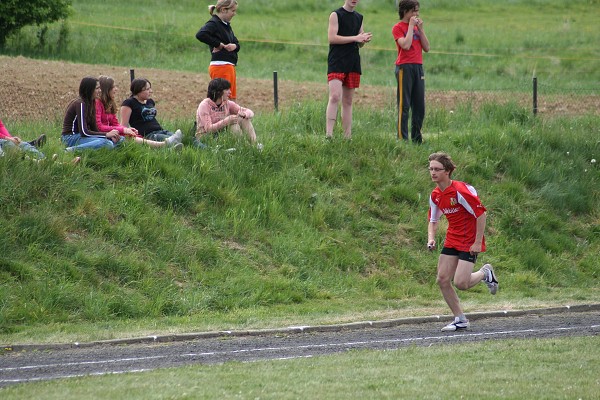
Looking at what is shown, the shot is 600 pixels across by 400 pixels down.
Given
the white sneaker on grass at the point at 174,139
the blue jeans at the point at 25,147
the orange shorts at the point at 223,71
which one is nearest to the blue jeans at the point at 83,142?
the blue jeans at the point at 25,147

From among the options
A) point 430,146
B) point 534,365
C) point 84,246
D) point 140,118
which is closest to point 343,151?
point 430,146

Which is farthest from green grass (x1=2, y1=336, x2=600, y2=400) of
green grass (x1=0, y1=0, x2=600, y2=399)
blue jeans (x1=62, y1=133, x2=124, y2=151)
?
blue jeans (x1=62, y1=133, x2=124, y2=151)

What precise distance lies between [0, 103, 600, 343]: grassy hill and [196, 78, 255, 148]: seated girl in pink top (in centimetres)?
27

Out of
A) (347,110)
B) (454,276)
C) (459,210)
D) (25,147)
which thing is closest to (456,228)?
(459,210)

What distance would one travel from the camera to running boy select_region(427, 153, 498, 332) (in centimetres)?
1154

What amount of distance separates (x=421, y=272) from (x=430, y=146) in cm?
351

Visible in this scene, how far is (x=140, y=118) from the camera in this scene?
1553 centimetres

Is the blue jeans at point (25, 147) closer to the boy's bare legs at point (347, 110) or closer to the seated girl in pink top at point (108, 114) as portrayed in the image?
the seated girl in pink top at point (108, 114)

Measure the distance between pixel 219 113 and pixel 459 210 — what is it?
5271mm

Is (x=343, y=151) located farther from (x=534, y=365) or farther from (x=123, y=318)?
(x=534, y=365)

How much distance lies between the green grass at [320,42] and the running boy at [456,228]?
48.4 ft

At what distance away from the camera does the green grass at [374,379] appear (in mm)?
8523

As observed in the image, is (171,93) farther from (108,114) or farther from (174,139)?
(108,114)

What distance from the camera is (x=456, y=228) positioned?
1176cm
